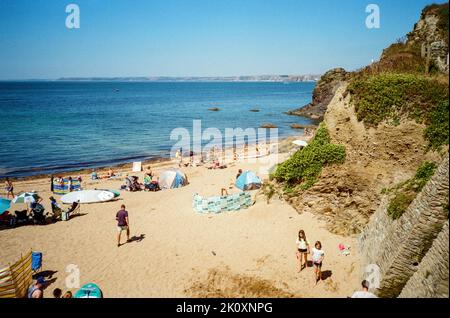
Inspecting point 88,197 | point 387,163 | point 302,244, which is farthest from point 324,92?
point 302,244


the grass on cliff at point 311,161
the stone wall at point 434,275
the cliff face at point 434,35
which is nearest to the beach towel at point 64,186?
the grass on cliff at point 311,161

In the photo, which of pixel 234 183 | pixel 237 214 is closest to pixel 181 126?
pixel 234 183

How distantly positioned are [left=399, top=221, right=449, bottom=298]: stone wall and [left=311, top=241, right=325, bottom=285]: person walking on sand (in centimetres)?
257

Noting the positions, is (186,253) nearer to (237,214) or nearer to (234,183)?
(237,214)

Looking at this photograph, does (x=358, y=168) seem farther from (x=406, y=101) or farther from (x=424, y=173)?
(x=406, y=101)

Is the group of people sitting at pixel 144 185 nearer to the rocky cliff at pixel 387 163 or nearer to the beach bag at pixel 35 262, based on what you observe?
the rocky cliff at pixel 387 163

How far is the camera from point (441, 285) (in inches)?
A: 248

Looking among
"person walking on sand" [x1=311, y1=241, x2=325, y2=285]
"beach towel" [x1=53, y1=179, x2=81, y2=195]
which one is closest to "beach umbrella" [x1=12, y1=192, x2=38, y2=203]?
"beach towel" [x1=53, y1=179, x2=81, y2=195]

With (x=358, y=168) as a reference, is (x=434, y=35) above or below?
above

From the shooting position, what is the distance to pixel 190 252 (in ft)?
41.6

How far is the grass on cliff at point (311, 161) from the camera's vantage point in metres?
13.6

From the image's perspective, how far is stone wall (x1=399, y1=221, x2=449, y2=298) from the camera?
631cm

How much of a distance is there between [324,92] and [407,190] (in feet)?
212

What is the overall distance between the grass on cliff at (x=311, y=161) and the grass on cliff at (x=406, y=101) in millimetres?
1704
